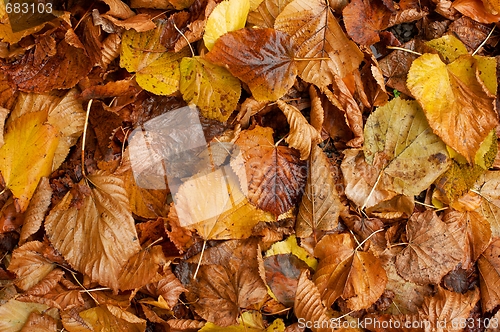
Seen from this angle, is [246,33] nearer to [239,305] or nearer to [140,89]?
[140,89]

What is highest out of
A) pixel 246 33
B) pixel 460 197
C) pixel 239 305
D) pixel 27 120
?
pixel 246 33

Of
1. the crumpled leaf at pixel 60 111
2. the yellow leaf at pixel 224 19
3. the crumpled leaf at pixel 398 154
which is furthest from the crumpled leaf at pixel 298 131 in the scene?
the crumpled leaf at pixel 60 111

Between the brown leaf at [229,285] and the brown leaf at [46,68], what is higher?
the brown leaf at [46,68]

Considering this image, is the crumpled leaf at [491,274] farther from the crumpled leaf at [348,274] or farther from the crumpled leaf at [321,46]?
the crumpled leaf at [321,46]

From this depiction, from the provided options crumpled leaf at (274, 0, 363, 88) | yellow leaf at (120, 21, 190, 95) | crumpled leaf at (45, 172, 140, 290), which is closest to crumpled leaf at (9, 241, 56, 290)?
crumpled leaf at (45, 172, 140, 290)

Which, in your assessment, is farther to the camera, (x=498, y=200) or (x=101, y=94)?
(x=498, y=200)

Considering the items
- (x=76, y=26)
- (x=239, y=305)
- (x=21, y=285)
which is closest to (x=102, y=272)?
(x=21, y=285)
